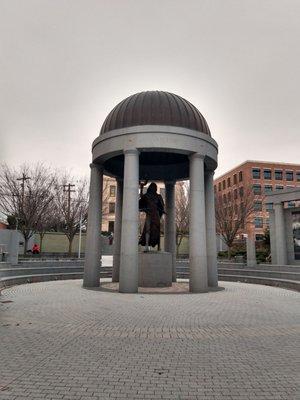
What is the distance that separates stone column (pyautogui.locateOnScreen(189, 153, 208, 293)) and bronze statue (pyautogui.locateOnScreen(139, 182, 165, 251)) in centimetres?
297

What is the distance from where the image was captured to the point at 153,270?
16547mm

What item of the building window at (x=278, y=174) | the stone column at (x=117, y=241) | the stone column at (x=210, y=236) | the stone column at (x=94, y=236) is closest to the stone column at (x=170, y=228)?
the stone column at (x=210, y=236)

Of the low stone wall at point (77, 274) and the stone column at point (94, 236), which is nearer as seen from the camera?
the stone column at point (94, 236)

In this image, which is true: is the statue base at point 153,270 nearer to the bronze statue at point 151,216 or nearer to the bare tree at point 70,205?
the bronze statue at point 151,216

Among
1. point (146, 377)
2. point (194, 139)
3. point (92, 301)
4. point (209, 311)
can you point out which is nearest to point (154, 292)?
point (92, 301)

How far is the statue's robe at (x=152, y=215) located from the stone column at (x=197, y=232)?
2959 millimetres

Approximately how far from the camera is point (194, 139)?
15992 mm

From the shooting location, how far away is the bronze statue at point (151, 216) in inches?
715

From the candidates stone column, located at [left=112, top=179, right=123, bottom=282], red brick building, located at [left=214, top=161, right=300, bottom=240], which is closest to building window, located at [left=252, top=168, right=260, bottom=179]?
red brick building, located at [left=214, top=161, right=300, bottom=240]

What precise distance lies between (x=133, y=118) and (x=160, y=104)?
4.76 feet

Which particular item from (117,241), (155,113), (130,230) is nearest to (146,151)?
(155,113)

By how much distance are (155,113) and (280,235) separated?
19.4 metres

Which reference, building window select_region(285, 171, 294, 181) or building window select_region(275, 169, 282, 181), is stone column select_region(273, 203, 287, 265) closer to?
building window select_region(275, 169, 282, 181)

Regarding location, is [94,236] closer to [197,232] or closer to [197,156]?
[197,232]
